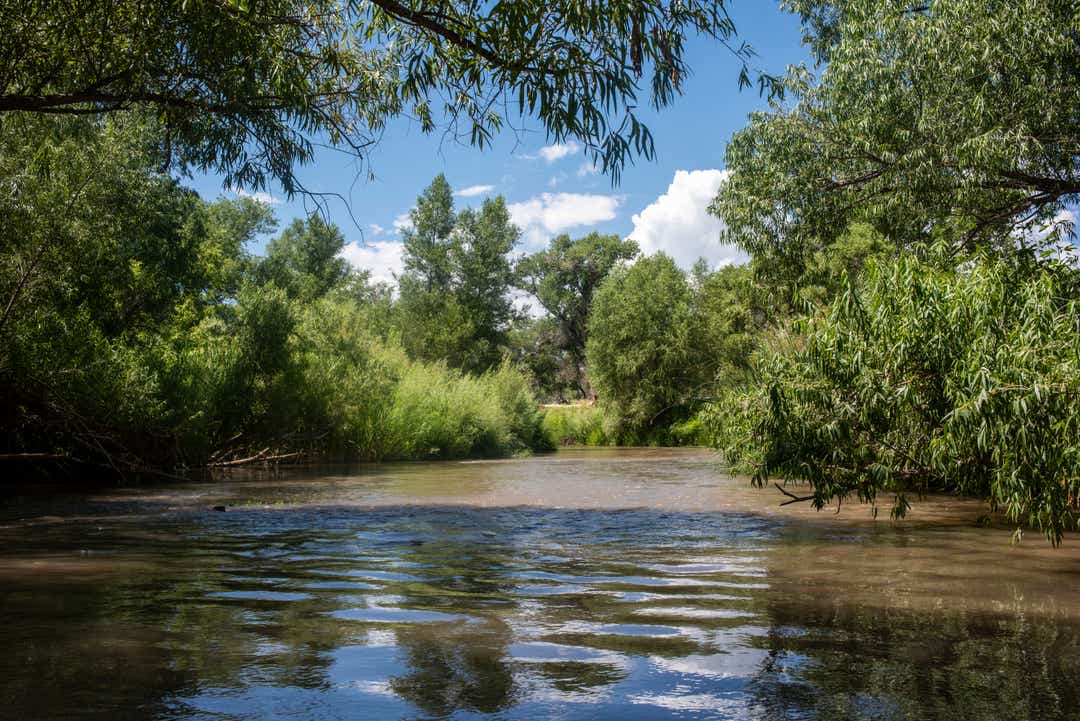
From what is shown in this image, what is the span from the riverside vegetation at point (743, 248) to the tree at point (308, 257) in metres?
31.3

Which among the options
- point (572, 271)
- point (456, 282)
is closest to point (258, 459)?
point (456, 282)

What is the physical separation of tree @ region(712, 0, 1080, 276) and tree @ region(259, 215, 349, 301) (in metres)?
47.5

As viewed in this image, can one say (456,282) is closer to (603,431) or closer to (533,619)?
(603,431)

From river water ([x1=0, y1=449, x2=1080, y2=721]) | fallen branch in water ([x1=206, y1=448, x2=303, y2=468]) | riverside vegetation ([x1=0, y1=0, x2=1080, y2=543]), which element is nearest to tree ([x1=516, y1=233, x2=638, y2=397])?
riverside vegetation ([x1=0, y1=0, x2=1080, y2=543])

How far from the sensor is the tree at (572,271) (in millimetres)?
68000

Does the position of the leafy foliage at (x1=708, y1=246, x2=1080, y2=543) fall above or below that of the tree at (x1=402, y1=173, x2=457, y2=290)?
below

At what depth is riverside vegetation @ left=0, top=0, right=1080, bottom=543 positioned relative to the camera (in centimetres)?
666

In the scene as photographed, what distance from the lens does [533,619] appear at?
4.96m

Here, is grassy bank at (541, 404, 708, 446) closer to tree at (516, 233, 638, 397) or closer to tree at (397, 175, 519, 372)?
tree at (397, 175, 519, 372)

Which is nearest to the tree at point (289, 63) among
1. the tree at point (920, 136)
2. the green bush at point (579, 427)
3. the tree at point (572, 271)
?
the tree at point (920, 136)

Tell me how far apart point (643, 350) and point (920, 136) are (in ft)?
106

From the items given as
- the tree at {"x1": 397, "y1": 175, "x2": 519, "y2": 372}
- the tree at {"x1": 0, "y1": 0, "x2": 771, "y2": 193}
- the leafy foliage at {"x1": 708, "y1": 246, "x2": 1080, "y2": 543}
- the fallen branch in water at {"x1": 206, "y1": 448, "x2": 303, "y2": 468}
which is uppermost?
the tree at {"x1": 397, "y1": 175, "x2": 519, "y2": 372}

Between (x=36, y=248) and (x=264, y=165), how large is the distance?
20.0 ft

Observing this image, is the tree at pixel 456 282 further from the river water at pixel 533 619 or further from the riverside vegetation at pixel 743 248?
the river water at pixel 533 619
